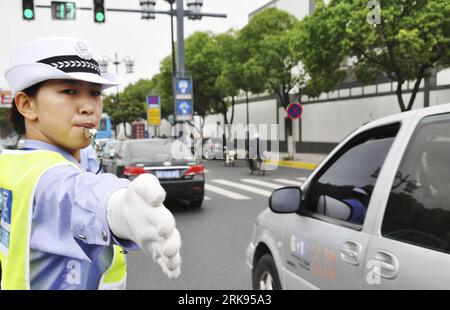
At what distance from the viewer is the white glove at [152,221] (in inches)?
31.2

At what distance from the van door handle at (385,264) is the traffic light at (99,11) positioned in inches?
430

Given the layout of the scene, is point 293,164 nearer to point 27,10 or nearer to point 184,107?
point 184,107

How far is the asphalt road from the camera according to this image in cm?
446

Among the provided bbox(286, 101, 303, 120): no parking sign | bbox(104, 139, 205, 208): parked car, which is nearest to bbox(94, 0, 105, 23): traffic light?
bbox(104, 139, 205, 208): parked car

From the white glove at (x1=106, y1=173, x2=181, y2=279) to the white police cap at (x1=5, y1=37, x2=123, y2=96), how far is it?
1.55ft

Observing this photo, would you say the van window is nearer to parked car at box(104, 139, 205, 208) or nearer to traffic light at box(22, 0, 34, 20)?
parked car at box(104, 139, 205, 208)

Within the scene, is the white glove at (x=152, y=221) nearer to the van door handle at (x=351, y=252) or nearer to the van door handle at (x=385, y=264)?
the van door handle at (x=385, y=264)

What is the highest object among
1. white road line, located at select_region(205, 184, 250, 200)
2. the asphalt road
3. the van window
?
the van window

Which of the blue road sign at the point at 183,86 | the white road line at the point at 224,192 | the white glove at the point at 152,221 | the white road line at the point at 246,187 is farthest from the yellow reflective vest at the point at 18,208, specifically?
the blue road sign at the point at 183,86

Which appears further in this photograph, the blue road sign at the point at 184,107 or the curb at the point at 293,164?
Answer: the curb at the point at 293,164

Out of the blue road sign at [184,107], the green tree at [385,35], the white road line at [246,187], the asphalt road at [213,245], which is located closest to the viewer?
the asphalt road at [213,245]

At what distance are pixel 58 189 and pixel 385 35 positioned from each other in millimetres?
13329

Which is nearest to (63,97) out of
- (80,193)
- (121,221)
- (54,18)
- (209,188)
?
(80,193)

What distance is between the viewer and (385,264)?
185 centimetres
